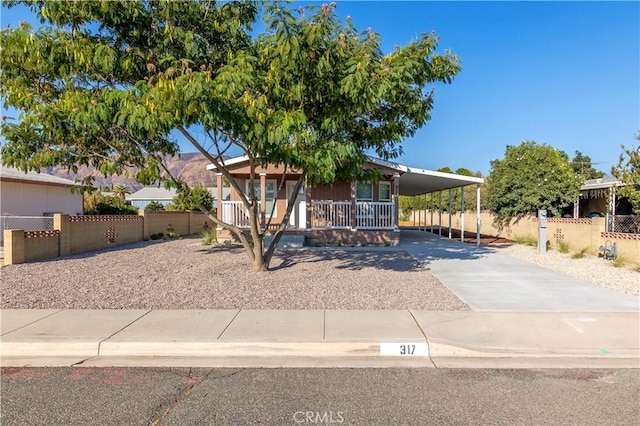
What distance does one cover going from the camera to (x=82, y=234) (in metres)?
14.2

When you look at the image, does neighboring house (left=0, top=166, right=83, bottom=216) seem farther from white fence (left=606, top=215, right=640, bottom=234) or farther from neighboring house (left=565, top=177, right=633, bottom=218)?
neighboring house (left=565, top=177, right=633, bottom=218)

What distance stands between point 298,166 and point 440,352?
440cm

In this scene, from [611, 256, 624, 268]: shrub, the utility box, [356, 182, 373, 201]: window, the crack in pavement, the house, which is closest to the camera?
the crack in pavement

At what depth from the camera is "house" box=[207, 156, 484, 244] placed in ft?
55.5

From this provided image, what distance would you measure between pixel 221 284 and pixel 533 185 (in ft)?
57.3

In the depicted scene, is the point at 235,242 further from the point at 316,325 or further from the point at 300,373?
the point at 300,373

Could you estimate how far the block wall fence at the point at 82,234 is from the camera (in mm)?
11323

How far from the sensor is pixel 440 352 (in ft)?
17.8

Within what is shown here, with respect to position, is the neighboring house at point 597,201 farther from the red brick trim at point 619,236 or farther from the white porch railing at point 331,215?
the white porch railing at point 331,215

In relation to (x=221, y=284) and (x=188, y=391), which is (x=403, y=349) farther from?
(x=221, y=284)

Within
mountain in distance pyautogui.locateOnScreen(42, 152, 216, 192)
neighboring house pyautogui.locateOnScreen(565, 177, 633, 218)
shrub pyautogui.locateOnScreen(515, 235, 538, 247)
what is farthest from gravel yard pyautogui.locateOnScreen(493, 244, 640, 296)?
mountain in distance pyautogui.locateOnScreen(42, 152, 216, 192)

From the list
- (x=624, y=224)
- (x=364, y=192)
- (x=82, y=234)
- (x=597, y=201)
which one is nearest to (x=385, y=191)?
(x=364, y=192)

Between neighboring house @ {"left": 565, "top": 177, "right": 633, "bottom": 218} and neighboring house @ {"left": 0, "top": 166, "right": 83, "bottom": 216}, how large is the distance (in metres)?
24.9

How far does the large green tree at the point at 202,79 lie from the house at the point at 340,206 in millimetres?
7669
